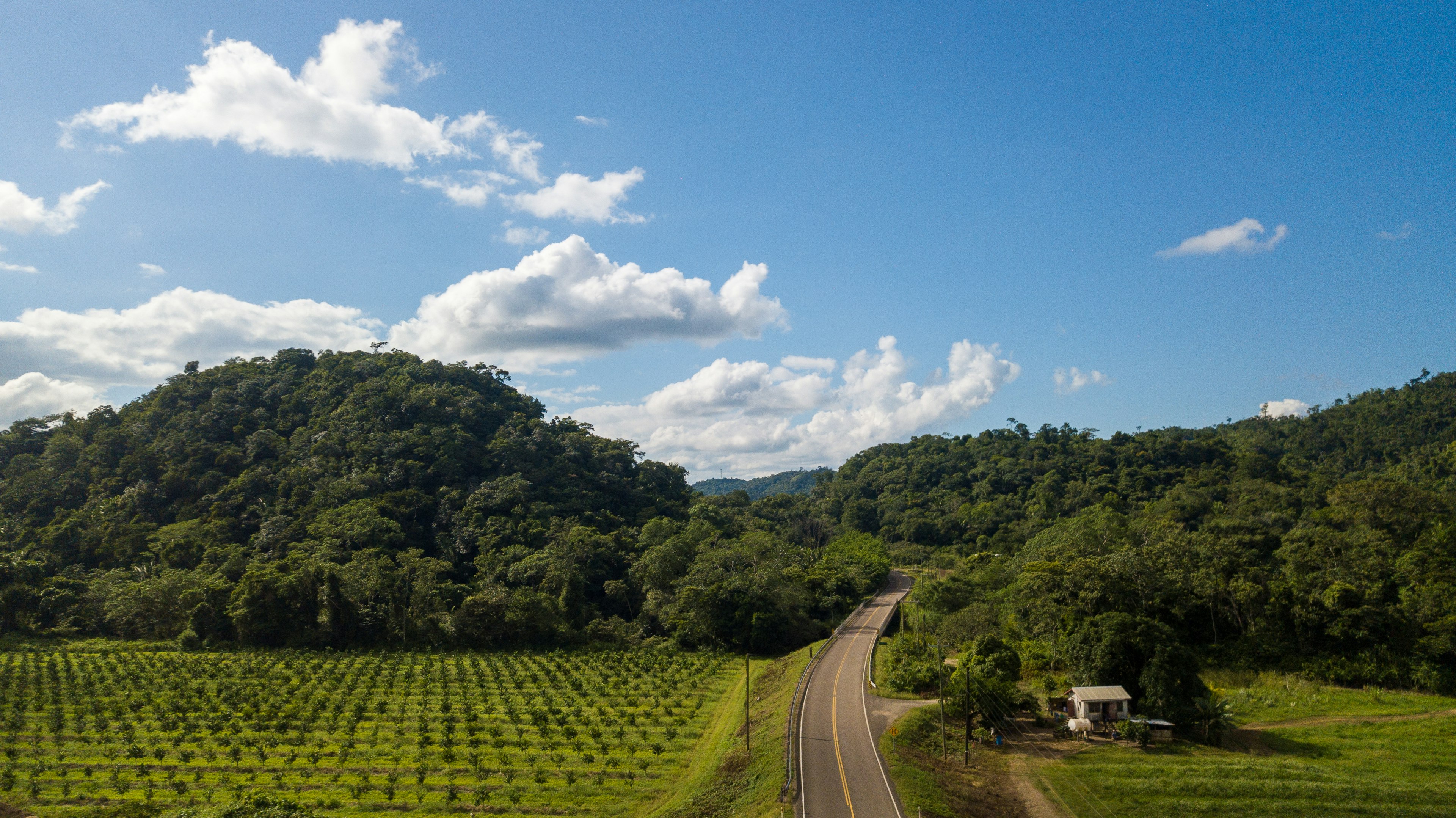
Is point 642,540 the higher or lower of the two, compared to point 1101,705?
higher

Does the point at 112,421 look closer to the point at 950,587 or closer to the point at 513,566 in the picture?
the point at 513,566

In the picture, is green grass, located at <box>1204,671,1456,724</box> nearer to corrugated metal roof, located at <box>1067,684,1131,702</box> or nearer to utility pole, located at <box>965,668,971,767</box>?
corrugated metal roof, located at <box>1067,684,1131,702</box>

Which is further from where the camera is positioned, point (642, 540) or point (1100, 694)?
point (642, 540)

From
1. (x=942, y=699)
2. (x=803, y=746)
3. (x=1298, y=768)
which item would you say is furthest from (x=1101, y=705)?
(x=803, y=746)

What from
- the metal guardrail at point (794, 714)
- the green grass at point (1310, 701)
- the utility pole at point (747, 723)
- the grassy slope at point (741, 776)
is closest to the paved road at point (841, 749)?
the metal guardrail at point (794, 714)

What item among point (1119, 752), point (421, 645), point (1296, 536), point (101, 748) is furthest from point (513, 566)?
point (1296, 536)

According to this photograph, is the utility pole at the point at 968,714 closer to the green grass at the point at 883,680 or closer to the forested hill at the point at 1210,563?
the green grass at the point at 883,680

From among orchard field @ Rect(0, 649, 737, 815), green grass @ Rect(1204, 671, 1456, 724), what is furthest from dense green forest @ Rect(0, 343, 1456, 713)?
orchard field @ Rect(0, 649, 737, 815)

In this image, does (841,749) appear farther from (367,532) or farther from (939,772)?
(367,532)
